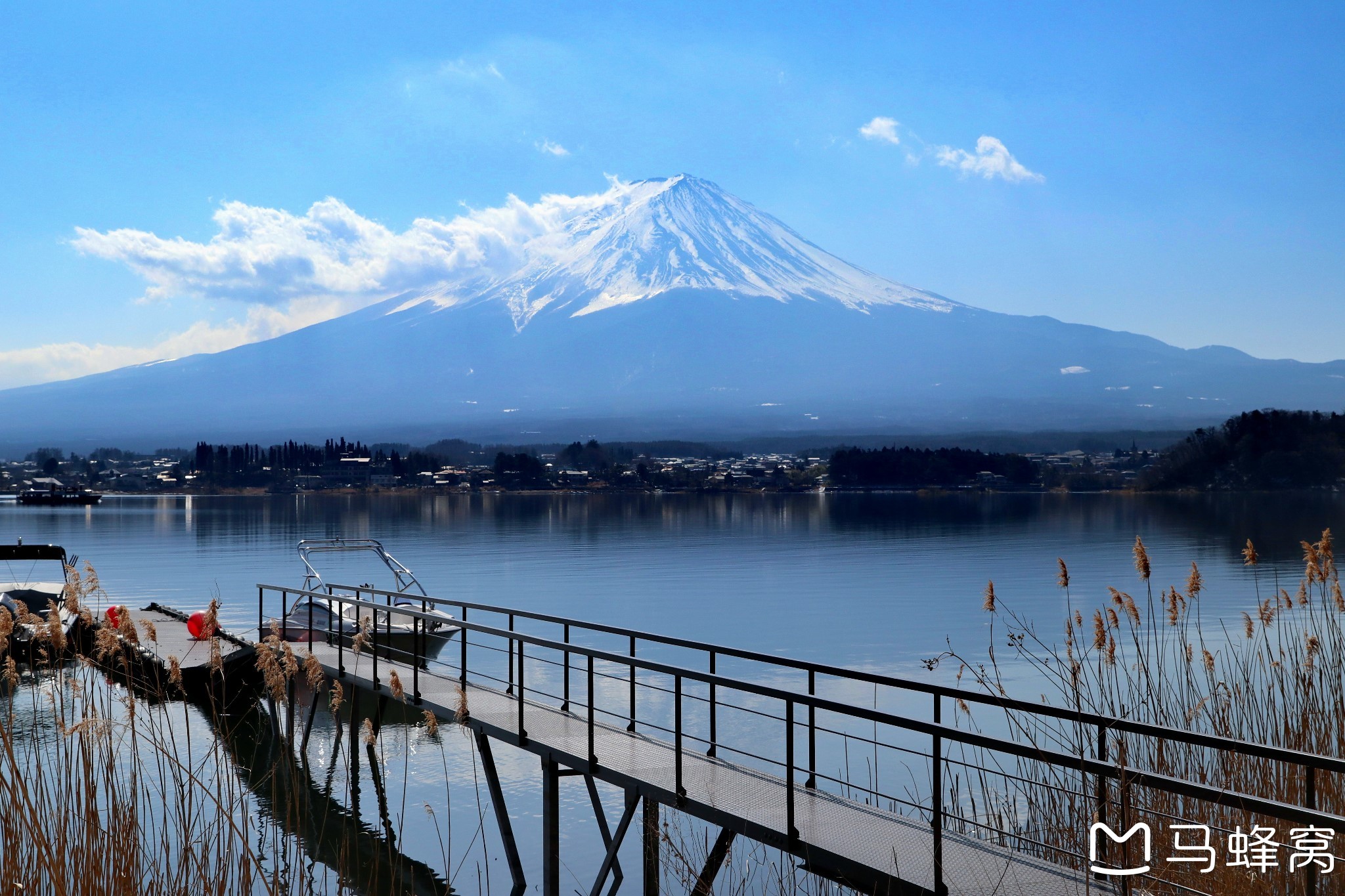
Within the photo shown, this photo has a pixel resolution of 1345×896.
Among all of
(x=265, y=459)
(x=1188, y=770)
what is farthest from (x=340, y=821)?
(x=265, y=459)

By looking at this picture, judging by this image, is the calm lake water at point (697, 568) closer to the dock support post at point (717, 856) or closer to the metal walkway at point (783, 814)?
the metal walkway at point (783, 814)

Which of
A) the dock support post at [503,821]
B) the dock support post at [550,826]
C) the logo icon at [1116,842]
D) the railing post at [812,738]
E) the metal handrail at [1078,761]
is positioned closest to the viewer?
the metal handrail at [1078,761]

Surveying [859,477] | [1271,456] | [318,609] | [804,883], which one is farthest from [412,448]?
[804,883]

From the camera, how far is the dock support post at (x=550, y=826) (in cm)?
865

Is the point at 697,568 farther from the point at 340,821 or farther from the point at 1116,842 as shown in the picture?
the point at 1116,842

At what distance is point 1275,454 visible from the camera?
113 meters

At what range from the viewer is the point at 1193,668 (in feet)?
58.1

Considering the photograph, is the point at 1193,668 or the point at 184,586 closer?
the point at 1193,668

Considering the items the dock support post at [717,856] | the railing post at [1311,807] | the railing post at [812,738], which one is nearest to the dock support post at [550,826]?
the dock support post at [717,856]

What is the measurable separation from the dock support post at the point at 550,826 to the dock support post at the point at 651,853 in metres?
0.65

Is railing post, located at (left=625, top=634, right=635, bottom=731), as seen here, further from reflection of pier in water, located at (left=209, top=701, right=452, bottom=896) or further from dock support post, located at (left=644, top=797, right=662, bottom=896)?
reflection of pier in water, located at (left=209, top=701, right=452, bottom=896)

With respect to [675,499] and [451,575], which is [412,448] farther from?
[451,575]

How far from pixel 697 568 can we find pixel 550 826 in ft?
115

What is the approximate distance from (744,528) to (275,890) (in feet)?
217
